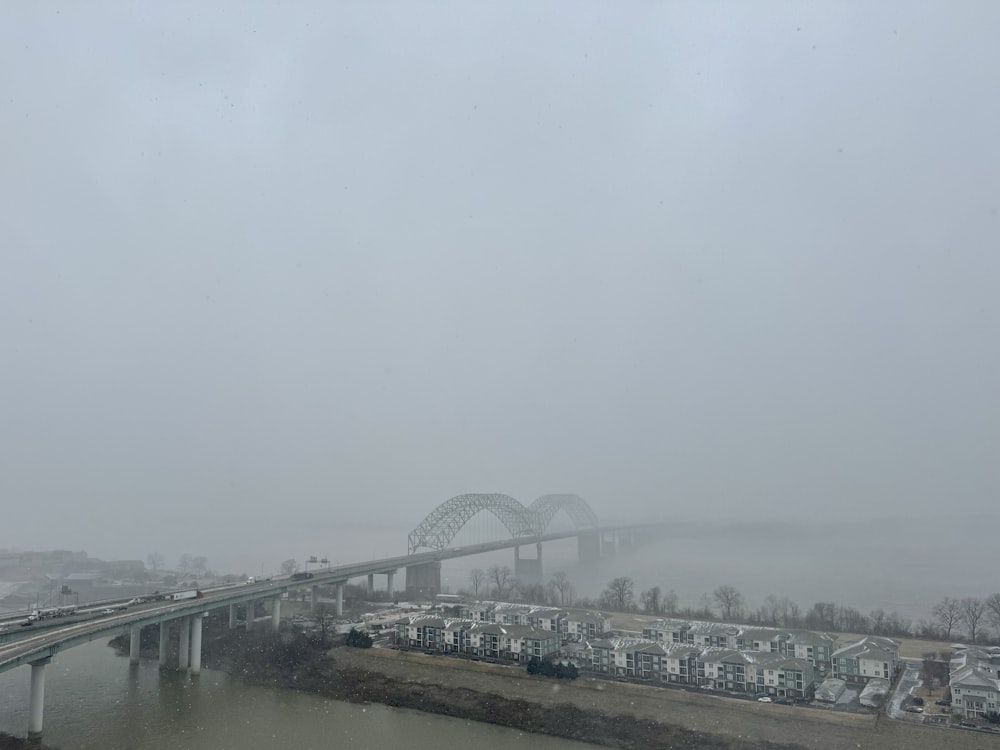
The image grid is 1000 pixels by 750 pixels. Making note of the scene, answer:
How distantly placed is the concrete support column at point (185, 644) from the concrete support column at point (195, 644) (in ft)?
0.42

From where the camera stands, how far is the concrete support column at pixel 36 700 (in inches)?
481

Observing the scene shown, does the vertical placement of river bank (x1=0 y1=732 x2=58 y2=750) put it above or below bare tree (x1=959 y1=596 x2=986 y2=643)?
above

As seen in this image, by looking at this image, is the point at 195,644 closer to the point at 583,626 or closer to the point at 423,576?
the point at 583,626

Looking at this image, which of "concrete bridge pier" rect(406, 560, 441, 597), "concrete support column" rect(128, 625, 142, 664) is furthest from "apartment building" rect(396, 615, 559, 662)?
"concrete bridge pier" rect(406, 560, 441, 597)

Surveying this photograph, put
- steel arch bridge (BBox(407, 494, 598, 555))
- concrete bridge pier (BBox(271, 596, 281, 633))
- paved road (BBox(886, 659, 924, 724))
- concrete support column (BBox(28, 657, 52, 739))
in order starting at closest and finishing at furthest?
concrete support column (BBox(28, 657, 52, 739))
paved road (BBox(886, 659, 924, 724))
concrete bridge pier (BBox(271, 596, 281, 633))
steel arch bridge (BBox(407, 494, 598, 555))

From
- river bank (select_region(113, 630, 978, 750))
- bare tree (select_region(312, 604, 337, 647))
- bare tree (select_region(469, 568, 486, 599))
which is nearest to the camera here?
river bank (select_region(113, 630, 978, 750))

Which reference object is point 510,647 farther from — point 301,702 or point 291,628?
point 291,628

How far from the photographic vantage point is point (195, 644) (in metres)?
17.8

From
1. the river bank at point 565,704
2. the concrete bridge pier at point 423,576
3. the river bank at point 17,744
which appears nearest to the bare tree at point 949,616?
the river bank at point 565,704

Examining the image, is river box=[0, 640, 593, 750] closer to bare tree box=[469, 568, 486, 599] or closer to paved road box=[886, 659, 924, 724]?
paved road box=[886, 659, 924, 724]

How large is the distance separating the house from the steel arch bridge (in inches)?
1062

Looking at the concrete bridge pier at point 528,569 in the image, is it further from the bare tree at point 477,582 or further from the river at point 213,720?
the river at point 213,720

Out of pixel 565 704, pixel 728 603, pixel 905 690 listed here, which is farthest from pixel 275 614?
pixel 905 690

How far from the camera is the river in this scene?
1223 cm
